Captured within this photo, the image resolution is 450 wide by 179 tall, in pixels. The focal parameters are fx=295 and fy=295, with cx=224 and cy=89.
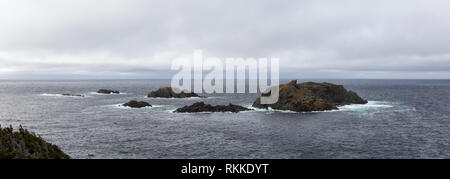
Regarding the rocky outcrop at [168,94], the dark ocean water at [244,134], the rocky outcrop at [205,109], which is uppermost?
the rocky outcrop at [168,94]

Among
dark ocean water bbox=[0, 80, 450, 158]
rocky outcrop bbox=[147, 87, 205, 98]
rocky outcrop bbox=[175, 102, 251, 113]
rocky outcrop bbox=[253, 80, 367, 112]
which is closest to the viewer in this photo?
dark ocean water bbox=[0, 80, 450, 158]

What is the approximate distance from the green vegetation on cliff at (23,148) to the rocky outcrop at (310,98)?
69759 millimetres

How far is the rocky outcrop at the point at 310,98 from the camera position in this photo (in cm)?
8588

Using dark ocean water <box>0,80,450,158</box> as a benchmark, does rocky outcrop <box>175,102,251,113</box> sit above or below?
above

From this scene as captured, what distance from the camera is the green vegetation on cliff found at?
2046 cm

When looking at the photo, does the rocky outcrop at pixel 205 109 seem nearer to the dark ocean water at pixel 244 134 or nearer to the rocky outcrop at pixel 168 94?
the dark ocean water at pixel 244 134

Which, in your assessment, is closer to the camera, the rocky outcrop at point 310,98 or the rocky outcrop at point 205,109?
the rocky outcrop at point 205,109

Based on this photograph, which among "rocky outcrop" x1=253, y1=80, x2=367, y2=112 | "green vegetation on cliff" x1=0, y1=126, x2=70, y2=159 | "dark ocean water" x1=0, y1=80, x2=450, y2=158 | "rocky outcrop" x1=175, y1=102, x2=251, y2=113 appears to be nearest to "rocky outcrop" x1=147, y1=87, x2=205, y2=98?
"rocky outcrop" x1=253, y1=80, x2=367, y2=112

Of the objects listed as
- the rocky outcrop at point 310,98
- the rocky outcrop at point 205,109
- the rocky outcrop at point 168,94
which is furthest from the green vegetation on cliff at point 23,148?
the rocky outcrop at point 168,94

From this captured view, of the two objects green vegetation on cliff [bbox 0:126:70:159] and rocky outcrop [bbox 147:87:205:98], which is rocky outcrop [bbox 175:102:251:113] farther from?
Answer: green vegetation on cliff [bbox 0:126:70:159]

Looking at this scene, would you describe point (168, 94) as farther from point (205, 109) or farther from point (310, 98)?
point (310, 98)

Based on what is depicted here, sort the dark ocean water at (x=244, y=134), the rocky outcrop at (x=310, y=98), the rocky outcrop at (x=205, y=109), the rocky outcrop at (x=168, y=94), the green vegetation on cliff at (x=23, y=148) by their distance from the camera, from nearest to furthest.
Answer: the green vegetation on cliff at (x=23, y=148) → the dark ocean water at (x=244, y=134) → the rocky outcrop at (x=205, y=109) → the rocky outcrop at (x=310, y=98) → the rocky outcrop at (x=168, y=94)

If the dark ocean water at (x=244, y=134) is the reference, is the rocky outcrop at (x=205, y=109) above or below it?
above

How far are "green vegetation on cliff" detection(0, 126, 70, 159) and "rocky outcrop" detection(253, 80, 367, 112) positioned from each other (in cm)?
6976
